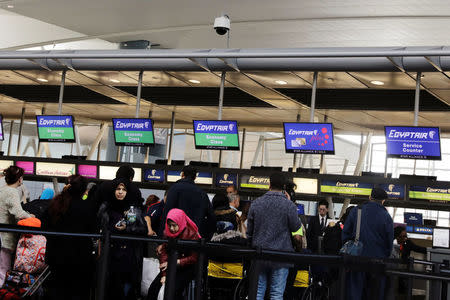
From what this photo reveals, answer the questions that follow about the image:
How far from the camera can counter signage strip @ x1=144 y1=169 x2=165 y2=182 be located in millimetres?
18391

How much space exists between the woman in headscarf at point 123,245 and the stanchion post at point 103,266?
0.17 ft

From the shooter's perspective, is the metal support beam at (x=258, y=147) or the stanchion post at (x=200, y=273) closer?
the stanchion post at (x=200, y=273)

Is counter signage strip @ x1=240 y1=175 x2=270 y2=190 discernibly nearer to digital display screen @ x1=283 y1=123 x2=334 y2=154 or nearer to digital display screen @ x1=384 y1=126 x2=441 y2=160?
digital display screen @ x1=283 y1=123 x2=334 y2=154

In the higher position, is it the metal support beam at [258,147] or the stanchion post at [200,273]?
the metal support beam at [258,147]

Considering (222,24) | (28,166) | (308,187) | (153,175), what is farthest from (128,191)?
(28,166)

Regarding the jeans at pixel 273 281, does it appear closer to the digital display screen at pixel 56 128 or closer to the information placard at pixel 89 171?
the digital display screen at pixel 56 128

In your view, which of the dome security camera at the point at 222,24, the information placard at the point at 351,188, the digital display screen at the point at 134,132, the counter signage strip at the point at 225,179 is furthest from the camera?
the counter signage strip at the point at 225,179

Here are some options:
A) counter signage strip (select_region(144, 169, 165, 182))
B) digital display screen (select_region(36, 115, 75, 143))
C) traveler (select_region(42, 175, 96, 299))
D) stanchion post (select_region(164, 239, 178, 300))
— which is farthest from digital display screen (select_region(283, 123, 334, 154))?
stanchion post (select_region(164, 239, 178, 300))

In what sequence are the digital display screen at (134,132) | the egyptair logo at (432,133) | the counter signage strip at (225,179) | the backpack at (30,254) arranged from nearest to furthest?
1. the backpack at (30,254)
2. the egyptair logo at (432,133)
3. the digital display screen at (134,132)
4. the counter signage strip at (225,179)

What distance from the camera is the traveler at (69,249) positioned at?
5.75 m

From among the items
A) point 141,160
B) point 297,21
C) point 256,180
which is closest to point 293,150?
point 256,180

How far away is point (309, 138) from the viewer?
14.2 metres

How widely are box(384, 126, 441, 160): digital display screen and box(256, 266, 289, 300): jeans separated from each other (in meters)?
7.97

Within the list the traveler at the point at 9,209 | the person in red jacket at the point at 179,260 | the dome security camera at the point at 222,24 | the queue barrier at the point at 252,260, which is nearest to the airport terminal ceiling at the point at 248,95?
the dome security camera at the point at 222,24
